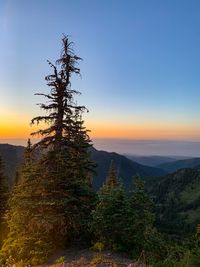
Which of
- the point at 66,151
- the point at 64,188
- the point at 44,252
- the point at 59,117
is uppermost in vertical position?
the point at 59,117

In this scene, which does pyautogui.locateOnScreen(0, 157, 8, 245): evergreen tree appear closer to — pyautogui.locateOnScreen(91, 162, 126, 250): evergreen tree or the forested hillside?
the forested hillside

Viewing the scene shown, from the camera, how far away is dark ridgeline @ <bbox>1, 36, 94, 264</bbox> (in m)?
19.4

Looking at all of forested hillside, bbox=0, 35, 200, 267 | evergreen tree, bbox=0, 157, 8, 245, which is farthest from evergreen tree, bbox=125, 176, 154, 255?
evergreen tree, bbox=0, 157, 8, 245

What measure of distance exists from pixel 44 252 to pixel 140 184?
18.4ft

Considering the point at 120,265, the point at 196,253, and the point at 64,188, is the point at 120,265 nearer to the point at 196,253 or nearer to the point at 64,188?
the point at 196,253

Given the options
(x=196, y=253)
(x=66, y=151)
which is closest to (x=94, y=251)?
(x=66, y=151)

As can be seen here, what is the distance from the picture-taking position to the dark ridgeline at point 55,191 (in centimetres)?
1938

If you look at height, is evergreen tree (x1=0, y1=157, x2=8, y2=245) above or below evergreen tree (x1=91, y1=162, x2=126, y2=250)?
below

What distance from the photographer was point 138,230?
680 inches

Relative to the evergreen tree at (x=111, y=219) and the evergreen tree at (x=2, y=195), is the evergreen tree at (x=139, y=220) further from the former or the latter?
the evergreen tree at (x=2, y=195)

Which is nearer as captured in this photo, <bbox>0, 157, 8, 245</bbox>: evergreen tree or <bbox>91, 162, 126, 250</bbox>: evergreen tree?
<bbox>91, 162, 126, 250</bbox>: evergreen tree

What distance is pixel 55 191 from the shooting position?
20.6m

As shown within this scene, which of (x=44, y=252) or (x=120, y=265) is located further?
(x=44, y=252)

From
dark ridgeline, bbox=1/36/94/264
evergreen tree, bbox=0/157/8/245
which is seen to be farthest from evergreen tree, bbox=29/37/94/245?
evergreen tree, bbox=0/157/8/245
